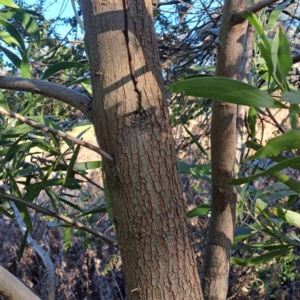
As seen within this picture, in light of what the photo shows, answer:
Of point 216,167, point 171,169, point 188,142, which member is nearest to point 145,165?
point 171,169

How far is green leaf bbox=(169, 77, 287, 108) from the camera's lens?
1.51 ft

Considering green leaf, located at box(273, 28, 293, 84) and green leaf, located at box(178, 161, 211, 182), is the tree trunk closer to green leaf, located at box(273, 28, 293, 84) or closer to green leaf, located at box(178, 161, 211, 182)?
green leaf, located at box(273, 28, 293, 84)

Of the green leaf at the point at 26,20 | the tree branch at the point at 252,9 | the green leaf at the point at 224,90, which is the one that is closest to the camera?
the green leaf at the point at 224,90

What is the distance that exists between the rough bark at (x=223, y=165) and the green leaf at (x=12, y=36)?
433mm

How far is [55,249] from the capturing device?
3125 mm

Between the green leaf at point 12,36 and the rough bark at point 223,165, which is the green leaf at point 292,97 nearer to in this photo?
the rough bark at point 223,165

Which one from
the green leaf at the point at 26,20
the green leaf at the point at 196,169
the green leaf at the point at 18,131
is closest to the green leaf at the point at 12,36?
the green leaf at the point at 26,20

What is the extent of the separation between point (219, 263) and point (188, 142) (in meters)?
1.23

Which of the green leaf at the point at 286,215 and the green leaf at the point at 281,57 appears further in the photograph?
the green leaf at the point at 286,215

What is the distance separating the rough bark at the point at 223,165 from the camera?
0.65 meters

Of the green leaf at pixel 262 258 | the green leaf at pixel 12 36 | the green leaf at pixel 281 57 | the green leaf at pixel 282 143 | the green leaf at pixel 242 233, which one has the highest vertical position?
the green leaf at pixel 12 36

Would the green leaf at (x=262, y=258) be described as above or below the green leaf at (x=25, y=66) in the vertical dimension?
below

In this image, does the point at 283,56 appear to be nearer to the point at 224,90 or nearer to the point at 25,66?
the point at 224,90

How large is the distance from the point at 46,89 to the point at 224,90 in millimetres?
288
